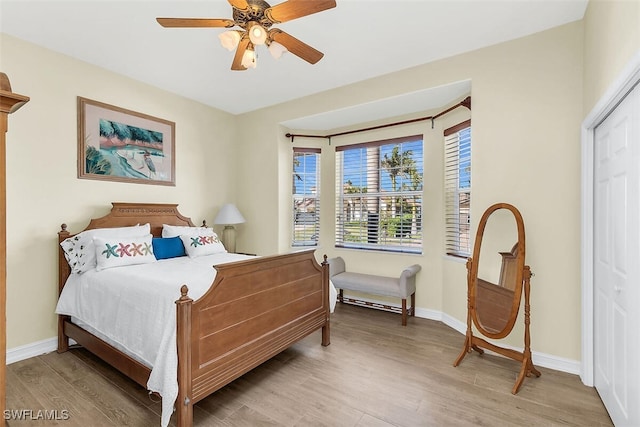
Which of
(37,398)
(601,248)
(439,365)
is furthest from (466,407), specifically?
(37,398)

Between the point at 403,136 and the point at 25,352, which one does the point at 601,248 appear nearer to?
the point at 403,136

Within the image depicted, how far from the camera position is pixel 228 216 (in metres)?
4.13

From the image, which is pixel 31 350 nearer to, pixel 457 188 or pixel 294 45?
pixel 294 45

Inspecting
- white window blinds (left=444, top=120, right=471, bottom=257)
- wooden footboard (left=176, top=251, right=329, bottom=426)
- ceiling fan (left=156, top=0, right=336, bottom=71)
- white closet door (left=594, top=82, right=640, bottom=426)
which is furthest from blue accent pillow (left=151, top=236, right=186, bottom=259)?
white closet door (left=594, top=82, right=640, bottom=426)

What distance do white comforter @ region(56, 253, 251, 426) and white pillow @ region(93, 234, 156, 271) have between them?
0.33 feet

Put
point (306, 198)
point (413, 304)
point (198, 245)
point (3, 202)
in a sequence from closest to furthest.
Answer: point (3, 202), point (198, 245), point (413, 304), point (306, 198)

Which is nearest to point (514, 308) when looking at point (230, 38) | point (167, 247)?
point (230, 38)

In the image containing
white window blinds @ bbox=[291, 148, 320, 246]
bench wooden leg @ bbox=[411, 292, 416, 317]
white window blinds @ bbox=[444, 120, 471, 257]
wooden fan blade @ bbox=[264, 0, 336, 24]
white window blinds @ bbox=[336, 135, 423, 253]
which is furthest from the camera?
white window blinds @ bbox=[291, 148, 320, 246]

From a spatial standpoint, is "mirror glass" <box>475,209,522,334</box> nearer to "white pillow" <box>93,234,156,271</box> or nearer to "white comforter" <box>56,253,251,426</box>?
"white comforter" <box>56,253,251,426</box>

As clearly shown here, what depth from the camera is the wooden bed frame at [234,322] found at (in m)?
1.75

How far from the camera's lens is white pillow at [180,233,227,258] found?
3.32m

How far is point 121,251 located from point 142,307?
979 mm

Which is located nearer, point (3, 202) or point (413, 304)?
point (3, 202)

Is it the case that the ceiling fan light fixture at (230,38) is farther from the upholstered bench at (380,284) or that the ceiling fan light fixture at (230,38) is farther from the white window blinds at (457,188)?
the upholstered bench at (380,284)
